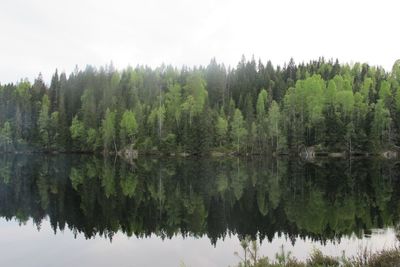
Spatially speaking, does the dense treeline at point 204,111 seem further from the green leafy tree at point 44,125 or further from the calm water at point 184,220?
the calm water at point 184,220

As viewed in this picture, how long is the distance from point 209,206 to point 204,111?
3547 inches

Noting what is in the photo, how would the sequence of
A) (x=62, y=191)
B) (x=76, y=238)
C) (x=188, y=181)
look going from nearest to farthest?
(x=76, y=238) → (x=62, y=191) → (x=188, y=181)

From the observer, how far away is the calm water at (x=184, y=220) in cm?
2308

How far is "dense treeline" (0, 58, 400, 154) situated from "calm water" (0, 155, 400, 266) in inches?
2727

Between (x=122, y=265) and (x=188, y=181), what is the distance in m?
33.3

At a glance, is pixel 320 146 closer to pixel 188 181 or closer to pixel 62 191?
pixel 188 181

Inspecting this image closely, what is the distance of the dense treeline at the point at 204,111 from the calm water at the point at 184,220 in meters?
69.3

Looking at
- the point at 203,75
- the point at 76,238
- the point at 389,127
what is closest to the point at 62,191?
the point at 76,238

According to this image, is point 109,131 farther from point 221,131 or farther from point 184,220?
point 184,220

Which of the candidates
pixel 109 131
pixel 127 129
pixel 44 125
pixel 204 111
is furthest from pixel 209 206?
pixel 44 125

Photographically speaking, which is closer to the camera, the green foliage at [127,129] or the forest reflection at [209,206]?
→ the forest reflection at [209,206]

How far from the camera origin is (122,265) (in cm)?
2117

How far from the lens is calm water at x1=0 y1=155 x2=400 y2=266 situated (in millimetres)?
23078

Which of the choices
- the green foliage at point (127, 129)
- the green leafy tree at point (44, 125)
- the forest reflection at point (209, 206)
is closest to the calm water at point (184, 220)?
the forest reflection at point (209, 206)
